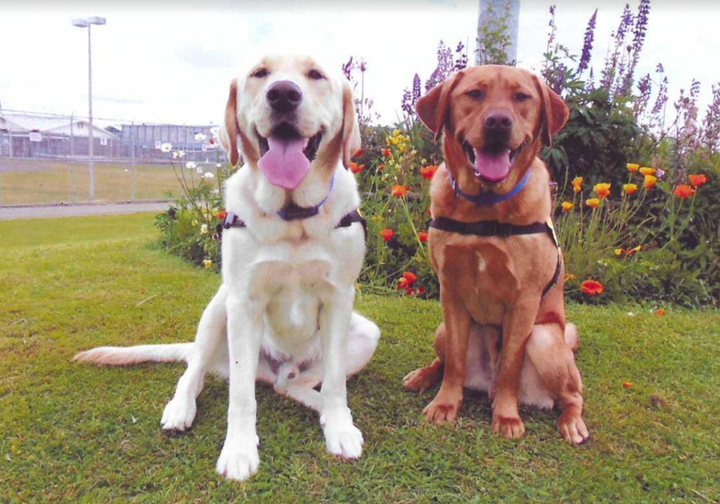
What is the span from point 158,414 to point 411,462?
1.16 metres

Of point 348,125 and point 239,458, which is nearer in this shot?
point 239,458

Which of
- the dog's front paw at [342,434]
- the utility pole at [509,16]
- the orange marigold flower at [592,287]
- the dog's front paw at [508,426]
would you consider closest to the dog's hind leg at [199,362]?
the dog's front paw at [342,434]

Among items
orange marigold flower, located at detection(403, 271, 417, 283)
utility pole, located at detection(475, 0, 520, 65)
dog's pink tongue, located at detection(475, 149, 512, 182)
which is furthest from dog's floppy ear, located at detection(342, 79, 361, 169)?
utility pole, located at detection(475, 0, 520, 65)

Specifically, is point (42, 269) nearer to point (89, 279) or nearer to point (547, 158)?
point (89, 279)

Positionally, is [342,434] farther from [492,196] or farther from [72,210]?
[72,210]

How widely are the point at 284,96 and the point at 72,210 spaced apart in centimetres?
1354

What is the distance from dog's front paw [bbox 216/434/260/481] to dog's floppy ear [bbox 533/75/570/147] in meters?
1.83

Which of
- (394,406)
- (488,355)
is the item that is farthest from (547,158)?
(394,406)

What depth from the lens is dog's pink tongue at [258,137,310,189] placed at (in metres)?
2.13

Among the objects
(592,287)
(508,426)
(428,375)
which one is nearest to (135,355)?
(428,375)

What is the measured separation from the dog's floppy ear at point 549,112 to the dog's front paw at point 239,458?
1.83m

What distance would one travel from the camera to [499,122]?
2.26m

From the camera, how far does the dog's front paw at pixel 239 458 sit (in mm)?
2105

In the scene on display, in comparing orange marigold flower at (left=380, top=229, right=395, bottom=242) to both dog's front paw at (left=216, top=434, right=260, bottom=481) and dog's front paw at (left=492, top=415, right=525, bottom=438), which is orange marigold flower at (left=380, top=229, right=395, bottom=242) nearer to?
dog's front paw at (left=492, top=415, right=525, bottom=438)
